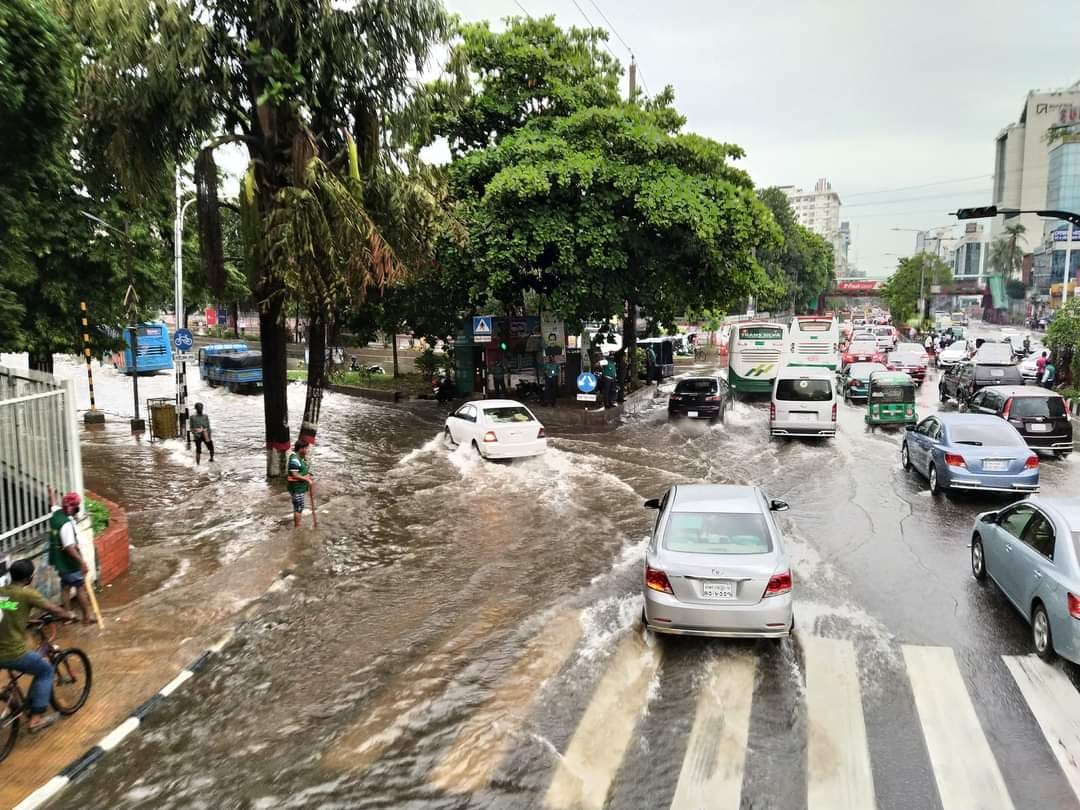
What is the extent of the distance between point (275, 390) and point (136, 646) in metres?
8.83

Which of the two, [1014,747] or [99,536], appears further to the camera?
[99,536]

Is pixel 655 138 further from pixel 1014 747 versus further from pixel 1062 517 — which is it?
pixel 1014 747

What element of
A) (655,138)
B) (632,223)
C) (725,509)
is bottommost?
(725,509)

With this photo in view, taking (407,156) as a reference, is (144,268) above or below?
below

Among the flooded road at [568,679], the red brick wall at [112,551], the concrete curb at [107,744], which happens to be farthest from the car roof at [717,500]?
the red brick wall at [112,551]

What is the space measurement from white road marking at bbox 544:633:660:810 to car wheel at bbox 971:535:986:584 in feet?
15.3

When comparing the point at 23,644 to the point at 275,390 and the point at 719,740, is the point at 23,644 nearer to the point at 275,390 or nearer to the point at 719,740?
the point at 719,740

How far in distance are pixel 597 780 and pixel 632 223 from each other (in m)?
20.3

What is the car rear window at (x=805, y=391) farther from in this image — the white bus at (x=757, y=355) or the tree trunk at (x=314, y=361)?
the tree trunk at (x=314, y=361)

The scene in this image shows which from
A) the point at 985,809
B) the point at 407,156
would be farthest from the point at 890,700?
the point at 407,156

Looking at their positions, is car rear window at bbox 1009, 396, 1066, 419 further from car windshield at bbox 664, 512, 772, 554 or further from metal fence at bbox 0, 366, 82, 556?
metal fence at bbox 0, 366, 82, 556

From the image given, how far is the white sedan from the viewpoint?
59.3 ft

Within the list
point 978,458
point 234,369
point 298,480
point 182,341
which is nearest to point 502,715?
point 298,480

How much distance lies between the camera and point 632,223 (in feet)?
79.8
